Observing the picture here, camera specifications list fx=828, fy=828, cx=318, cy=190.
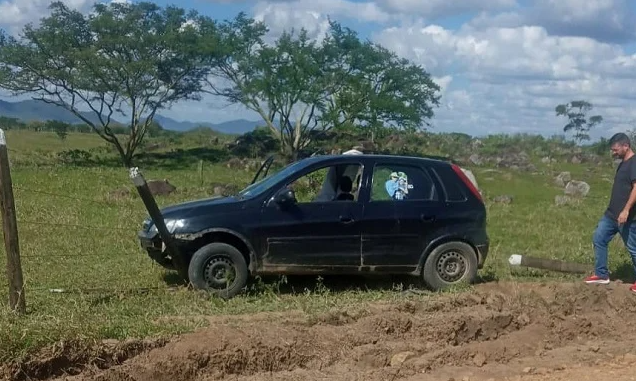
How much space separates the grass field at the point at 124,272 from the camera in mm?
7102

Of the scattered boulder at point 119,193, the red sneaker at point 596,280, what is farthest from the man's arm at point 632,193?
the scattered boulder at point 119,193

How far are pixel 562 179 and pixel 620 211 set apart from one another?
92.3ft

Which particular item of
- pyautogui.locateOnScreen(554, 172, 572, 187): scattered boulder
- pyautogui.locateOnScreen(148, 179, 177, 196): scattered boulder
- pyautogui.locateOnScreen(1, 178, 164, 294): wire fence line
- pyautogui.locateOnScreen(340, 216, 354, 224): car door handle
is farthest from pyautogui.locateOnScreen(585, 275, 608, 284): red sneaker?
pyautogui.locateOnScreen(554, 172, 572, 187): scattered boulder

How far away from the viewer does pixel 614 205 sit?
9.86 m

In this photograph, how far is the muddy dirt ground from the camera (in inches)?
260

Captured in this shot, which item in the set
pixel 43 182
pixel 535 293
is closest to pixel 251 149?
pixel 43 182

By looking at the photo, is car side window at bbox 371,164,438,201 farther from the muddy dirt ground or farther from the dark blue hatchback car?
the muddy dirt ground

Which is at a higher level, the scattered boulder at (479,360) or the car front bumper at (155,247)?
the car front bumper at (155,247)

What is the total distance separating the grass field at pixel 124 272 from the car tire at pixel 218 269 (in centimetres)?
18

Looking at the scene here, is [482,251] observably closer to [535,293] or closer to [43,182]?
[535,293]

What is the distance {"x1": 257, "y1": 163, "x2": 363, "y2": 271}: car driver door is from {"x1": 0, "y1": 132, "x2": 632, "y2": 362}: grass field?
1.16 feet

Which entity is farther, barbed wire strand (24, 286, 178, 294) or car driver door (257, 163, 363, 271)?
car driver door (257, 163, 363, 271)

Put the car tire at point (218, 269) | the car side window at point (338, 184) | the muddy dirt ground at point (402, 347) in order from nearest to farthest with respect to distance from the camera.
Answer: the muddy dirt ground at point (402, 347) → the car tire at point (218, 269) → the car side window at point (338, 184)

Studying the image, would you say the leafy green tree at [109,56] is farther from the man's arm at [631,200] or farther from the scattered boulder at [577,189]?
the man's arm at [631,200]
